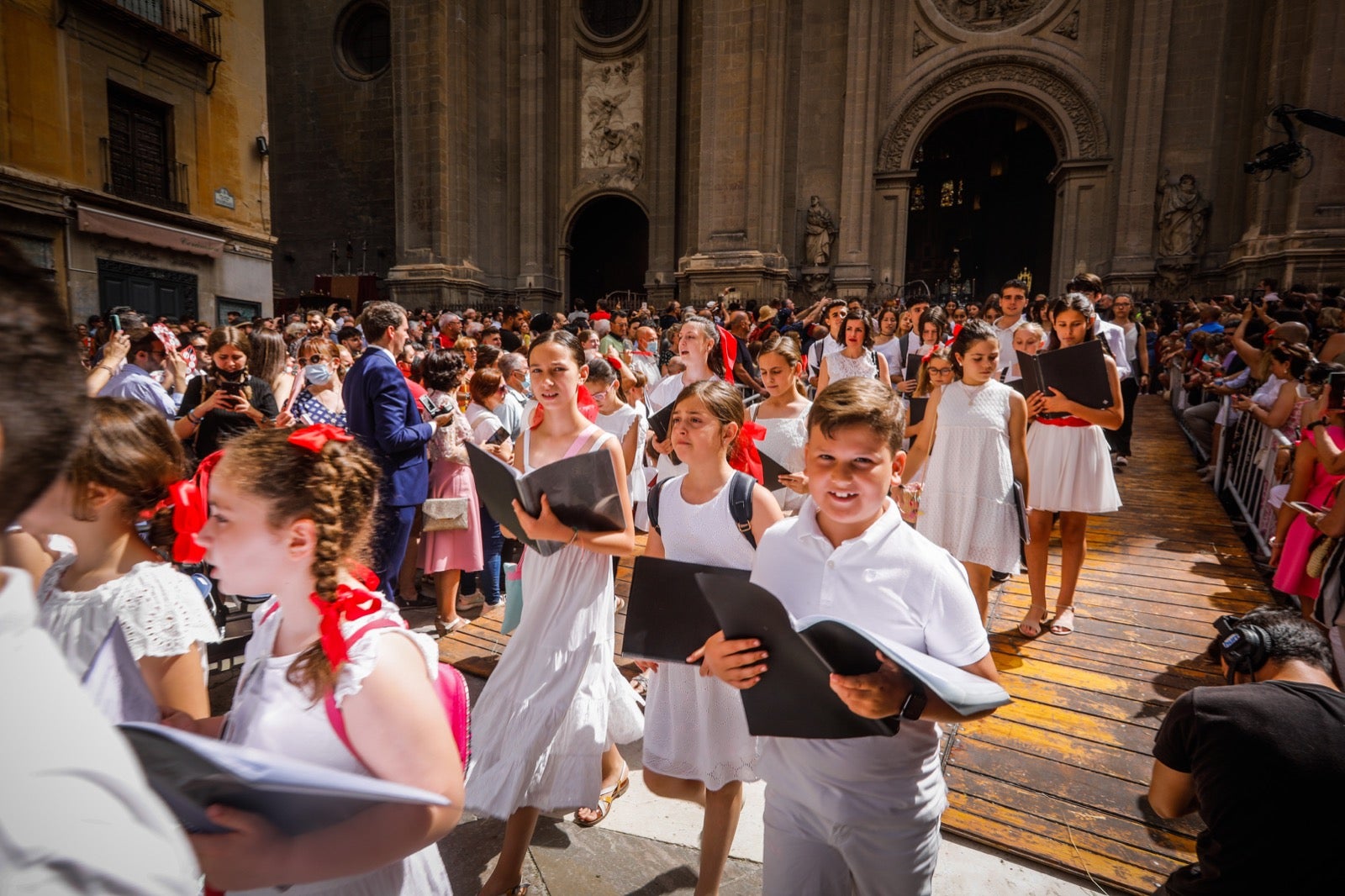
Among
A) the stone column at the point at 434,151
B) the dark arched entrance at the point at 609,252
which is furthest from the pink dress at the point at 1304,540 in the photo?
the dark arched entrance at the point at 609,252

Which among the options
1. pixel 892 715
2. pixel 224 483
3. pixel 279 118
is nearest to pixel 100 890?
pixel 224 483

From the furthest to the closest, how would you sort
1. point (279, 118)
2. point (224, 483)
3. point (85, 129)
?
point (279, 118), point (85, 129), point (224, 483)

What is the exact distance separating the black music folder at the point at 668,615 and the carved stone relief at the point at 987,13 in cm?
1873

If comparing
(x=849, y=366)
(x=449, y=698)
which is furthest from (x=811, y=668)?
(x=849, y=366)

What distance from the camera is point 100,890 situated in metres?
0.54

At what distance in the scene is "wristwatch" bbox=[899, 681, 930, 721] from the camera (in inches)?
57.6

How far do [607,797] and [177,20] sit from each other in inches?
785

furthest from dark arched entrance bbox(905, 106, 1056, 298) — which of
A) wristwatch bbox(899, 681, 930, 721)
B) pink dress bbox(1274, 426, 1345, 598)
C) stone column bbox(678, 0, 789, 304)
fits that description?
wristwatch bbox(899, 681, 930, 721)

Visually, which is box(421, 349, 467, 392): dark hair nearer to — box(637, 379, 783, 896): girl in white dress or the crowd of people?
the crowd of people

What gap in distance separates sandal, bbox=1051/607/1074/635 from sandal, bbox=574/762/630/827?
10.1ft

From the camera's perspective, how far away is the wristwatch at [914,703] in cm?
146

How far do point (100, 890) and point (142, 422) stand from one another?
1.75m

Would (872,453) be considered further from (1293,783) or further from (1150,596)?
(1150,596)

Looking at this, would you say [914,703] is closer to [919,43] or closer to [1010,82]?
[1010,82]
